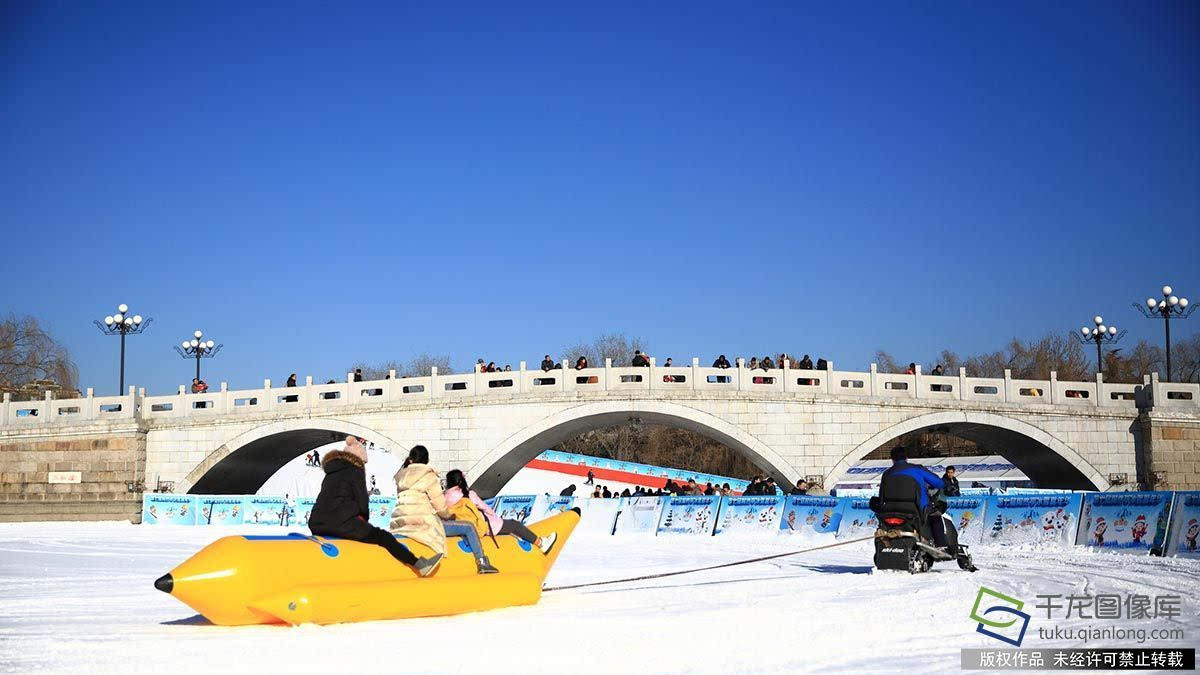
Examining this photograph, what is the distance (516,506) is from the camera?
27.0 m

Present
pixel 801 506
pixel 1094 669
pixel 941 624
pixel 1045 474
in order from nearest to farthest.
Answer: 1. pixel 1094 669
2. pixel 941 624
3. pixel 801 506
4. pixel 1045 474

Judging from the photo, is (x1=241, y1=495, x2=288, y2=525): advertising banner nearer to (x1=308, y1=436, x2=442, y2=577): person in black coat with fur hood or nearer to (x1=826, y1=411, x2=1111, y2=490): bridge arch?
(x1=826, y1=411, x2=1111, y2=490): bridge arch

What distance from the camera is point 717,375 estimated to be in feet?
107

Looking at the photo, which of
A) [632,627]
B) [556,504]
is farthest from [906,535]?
[556,504]

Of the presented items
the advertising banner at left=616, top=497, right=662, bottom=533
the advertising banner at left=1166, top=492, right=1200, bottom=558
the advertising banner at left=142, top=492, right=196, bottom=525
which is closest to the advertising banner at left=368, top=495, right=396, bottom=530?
the advertising banner at left=142, top=492, right=196, bottom=525

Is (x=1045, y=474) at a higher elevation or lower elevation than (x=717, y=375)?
lower

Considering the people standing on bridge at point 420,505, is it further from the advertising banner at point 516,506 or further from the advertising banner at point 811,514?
the advertising banner at point 516,506

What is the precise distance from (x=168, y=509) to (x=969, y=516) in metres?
22.8

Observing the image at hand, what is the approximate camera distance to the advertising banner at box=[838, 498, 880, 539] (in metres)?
19.0

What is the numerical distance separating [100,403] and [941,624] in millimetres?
33573

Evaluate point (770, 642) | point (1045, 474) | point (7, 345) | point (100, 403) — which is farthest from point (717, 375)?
point (7, 345)

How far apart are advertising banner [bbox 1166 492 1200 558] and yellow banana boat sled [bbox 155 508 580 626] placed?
28.7ft

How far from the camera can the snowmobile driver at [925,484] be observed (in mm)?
11430

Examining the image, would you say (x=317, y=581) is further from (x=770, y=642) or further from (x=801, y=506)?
(x=801, y=506)
